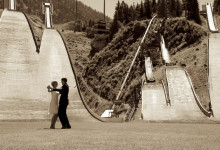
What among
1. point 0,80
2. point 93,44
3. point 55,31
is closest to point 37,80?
point 0,80

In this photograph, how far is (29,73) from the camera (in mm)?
17141

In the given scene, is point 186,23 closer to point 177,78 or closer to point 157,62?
point 157,62

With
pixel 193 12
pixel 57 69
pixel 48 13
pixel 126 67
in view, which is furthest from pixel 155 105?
pixel 193 12

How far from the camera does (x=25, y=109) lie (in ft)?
48.8

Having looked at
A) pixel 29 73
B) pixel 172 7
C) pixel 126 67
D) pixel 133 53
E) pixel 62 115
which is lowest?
pixel 126 67

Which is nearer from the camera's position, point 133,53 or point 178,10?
point 133,53

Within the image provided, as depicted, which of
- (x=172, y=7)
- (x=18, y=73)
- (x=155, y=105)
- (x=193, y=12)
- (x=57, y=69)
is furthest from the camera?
(x=172, y=7)

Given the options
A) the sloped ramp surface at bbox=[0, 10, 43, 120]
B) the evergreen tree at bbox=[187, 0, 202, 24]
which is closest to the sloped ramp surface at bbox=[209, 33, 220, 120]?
the sloped ramp surface at bbox=[0, 10, 43, 120]

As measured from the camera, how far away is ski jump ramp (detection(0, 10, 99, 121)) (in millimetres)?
14938

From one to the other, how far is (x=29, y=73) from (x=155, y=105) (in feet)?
22.1

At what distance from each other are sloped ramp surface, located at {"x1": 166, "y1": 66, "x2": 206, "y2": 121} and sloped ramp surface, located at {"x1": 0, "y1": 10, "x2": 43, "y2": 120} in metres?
6.16

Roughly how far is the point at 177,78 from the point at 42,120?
9.96 metres

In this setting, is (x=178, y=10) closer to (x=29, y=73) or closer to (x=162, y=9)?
(x=162, y=9)

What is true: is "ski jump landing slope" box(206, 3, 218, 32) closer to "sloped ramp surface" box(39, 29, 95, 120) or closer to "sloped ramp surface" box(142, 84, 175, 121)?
"sloped ramp surface" box(142, 84, 175, 121)
